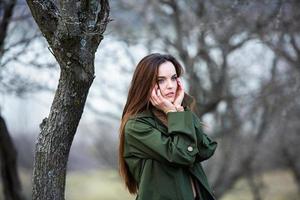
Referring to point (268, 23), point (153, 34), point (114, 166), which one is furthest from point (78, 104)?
point (114, 166)

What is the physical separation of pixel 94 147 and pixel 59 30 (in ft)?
37.2

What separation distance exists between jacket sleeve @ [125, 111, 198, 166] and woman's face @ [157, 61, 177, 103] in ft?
0.49

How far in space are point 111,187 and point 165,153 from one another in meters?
15.1

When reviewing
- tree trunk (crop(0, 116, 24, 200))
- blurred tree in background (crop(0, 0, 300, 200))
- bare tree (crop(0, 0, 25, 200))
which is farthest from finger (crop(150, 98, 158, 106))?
bare tree (crop(0, 0, 25, 200))

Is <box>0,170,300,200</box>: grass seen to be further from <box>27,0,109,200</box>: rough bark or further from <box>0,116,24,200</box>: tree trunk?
<box>27,0,109,200</box>: rough bark

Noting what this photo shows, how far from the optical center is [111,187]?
17.5 metres

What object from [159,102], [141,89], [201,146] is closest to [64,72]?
[141,89]

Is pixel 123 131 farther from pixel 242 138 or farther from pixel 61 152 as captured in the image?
pixel 242 138

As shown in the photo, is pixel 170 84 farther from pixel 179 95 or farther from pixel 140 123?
pixel 140 123

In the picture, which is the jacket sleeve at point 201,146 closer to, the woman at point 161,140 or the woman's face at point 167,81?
the woman at point 161,140

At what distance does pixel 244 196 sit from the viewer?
1576 centimetres

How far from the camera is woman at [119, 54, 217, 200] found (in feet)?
9.32

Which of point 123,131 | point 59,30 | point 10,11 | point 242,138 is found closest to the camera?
point 59,30

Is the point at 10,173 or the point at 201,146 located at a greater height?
the point at 10,173
